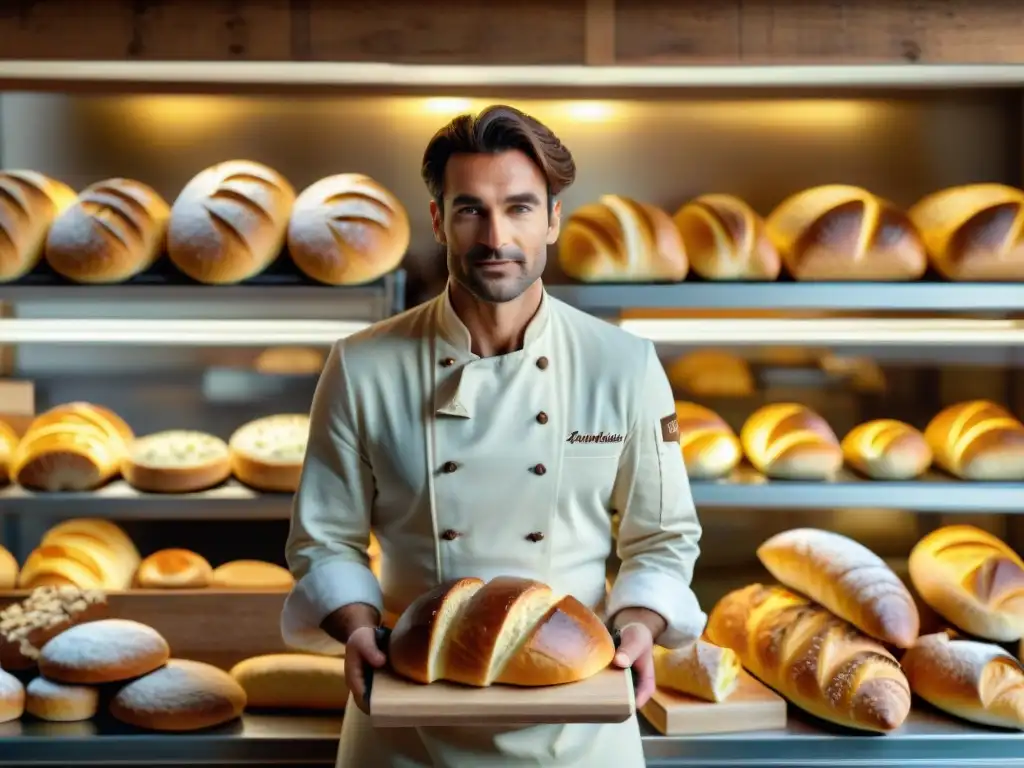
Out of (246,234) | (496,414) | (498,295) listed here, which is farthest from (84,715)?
(498,295)

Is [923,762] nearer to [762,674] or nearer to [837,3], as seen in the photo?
[762,674]

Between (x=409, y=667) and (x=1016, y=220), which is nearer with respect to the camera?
(x=409, y=667)

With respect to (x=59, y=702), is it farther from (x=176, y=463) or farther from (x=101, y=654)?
(x=176, y=463)

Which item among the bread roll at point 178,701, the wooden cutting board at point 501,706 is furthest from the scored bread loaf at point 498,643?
the bread roll at point 178,701

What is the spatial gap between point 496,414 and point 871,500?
1.16 m

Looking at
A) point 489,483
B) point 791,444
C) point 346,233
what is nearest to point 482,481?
point 489,483

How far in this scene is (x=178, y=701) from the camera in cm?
228

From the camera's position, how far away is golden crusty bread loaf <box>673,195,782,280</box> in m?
2.49

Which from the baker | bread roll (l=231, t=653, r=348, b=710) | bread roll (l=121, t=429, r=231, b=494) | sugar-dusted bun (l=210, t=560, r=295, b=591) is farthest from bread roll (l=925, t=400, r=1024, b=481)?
bread roll (l=121, t=429, r=231, b=494)

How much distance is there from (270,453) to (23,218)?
2.50ft

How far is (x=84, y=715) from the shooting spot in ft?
7.64

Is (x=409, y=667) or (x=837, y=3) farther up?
(x=837, y=3)

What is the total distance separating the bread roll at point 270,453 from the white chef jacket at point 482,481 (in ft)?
2.41

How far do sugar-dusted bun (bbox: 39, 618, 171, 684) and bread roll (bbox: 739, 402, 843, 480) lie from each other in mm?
1409
